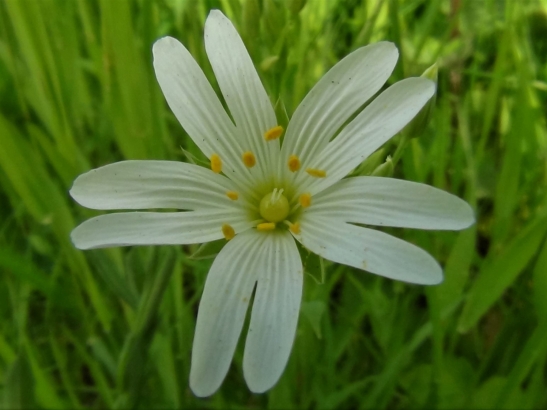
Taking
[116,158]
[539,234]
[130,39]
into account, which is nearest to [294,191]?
[539,234]

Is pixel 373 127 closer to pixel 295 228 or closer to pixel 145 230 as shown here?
pixel 295 228

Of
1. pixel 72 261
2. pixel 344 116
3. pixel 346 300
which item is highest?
pixel 344 116

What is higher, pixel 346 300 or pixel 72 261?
pixel 72 261

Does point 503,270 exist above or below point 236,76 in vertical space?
below

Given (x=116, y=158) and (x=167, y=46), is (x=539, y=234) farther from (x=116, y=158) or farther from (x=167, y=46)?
(x=116, y=158)

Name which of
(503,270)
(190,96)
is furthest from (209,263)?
(503,270)

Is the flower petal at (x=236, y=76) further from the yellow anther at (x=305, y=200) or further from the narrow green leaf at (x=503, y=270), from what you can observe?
the narrow green leaf at (x=503, y=270)
